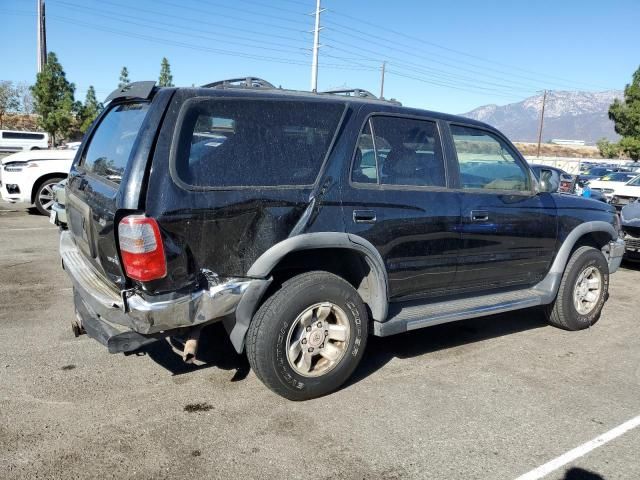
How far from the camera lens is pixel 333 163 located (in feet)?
11.9

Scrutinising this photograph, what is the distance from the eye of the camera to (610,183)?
17703 mm

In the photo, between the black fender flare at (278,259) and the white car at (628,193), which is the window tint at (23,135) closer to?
the white car at (628,193)

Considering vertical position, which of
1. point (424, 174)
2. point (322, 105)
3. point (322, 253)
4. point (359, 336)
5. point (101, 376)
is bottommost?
point (101, 376)

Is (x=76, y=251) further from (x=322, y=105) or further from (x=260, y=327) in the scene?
(x=322, y=105)

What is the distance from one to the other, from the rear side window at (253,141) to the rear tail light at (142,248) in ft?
1.13

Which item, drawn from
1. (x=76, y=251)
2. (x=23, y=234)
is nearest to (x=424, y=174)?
(x=76, y=251)

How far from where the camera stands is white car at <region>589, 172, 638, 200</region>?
16167mm

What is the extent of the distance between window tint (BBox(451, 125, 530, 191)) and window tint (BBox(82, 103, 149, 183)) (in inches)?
91.9

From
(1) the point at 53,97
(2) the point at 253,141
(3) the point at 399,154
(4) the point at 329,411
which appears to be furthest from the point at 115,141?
(1) the point at 53,97

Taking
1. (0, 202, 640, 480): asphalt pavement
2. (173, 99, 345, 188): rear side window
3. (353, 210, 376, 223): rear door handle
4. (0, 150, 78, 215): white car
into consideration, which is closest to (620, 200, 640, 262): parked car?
(0, 202, 640, 480): asphalt pavement

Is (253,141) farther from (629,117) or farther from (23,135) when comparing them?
(23,135)

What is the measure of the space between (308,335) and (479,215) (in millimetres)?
1683

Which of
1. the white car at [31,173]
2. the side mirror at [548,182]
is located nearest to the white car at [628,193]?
the side mirror at [548,182]

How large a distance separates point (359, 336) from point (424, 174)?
1286mm
